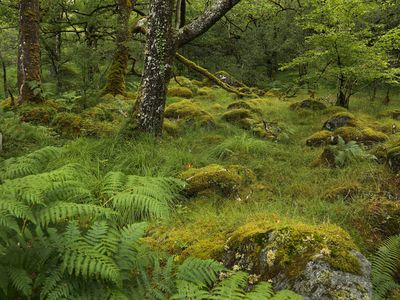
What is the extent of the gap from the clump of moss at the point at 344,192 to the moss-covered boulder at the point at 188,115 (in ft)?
13.6

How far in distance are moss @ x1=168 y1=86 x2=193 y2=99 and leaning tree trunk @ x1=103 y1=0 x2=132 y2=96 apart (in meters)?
2.46

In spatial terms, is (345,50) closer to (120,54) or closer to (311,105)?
(311,105)

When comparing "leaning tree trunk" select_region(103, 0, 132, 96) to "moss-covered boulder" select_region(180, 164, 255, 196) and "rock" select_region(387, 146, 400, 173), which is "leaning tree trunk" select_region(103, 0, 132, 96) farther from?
"rock" select_region(387, 146, 400, 173)

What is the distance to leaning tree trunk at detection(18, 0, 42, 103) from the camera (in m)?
8.30

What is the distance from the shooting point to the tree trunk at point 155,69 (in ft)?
22.3

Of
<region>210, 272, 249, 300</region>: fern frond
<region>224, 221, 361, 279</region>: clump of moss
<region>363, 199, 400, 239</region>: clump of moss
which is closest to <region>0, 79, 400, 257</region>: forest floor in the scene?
<region>363, 199, 400, 239</region>: clump of moss

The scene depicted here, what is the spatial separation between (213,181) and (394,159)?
261 cm

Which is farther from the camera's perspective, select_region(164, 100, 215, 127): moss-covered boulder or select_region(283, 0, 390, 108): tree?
select_region(283, 0, 390, 108): tree

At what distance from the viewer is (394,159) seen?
17.9ft

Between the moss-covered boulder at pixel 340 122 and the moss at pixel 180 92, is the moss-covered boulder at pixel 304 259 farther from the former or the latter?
the moss at pixel 180 92

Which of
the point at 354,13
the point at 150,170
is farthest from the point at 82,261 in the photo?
the point at 354,13

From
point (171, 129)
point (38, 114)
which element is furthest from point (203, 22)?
point (38, 114)

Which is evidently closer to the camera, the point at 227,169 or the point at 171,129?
the point at 227,169

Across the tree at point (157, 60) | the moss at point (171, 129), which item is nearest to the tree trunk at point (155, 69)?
the tree at point (157, 60)
